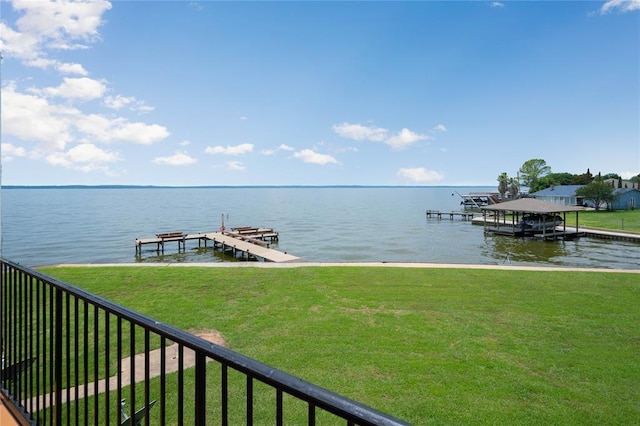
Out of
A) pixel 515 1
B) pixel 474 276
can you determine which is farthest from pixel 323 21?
pixel 474 276

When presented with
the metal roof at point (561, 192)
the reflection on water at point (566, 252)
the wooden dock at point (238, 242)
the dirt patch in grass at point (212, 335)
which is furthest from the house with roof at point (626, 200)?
the dirt patch in grass at point (212, 335)

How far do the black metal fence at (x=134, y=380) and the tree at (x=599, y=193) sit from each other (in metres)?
58.5

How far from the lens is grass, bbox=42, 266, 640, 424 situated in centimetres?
468

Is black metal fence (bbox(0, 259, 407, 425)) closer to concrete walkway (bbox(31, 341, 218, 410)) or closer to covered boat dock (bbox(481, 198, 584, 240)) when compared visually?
concrete walkway (bbox(31, 341, 218, 410))

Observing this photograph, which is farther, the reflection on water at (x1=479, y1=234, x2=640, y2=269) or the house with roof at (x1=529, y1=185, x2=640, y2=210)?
the house with roof at (x1=529, y1=185, x2=640, y2=210)

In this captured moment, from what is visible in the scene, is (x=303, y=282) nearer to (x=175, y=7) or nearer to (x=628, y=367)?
(x=628, y=367)

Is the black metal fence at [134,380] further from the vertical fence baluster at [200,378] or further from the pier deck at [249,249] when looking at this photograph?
the pier deck at [249,249]

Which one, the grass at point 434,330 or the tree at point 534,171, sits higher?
the tree at point 534,171

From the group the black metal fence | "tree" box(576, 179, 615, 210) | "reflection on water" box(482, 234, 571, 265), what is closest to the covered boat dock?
"reflection on water" box(482, 234, 571, 265)

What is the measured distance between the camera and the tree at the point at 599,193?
164 ft

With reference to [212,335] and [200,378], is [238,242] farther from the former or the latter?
[200,378]

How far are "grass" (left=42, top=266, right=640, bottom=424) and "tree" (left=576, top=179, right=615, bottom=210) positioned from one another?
47688 millimetres

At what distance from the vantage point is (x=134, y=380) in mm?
2250

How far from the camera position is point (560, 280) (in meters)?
10.7
